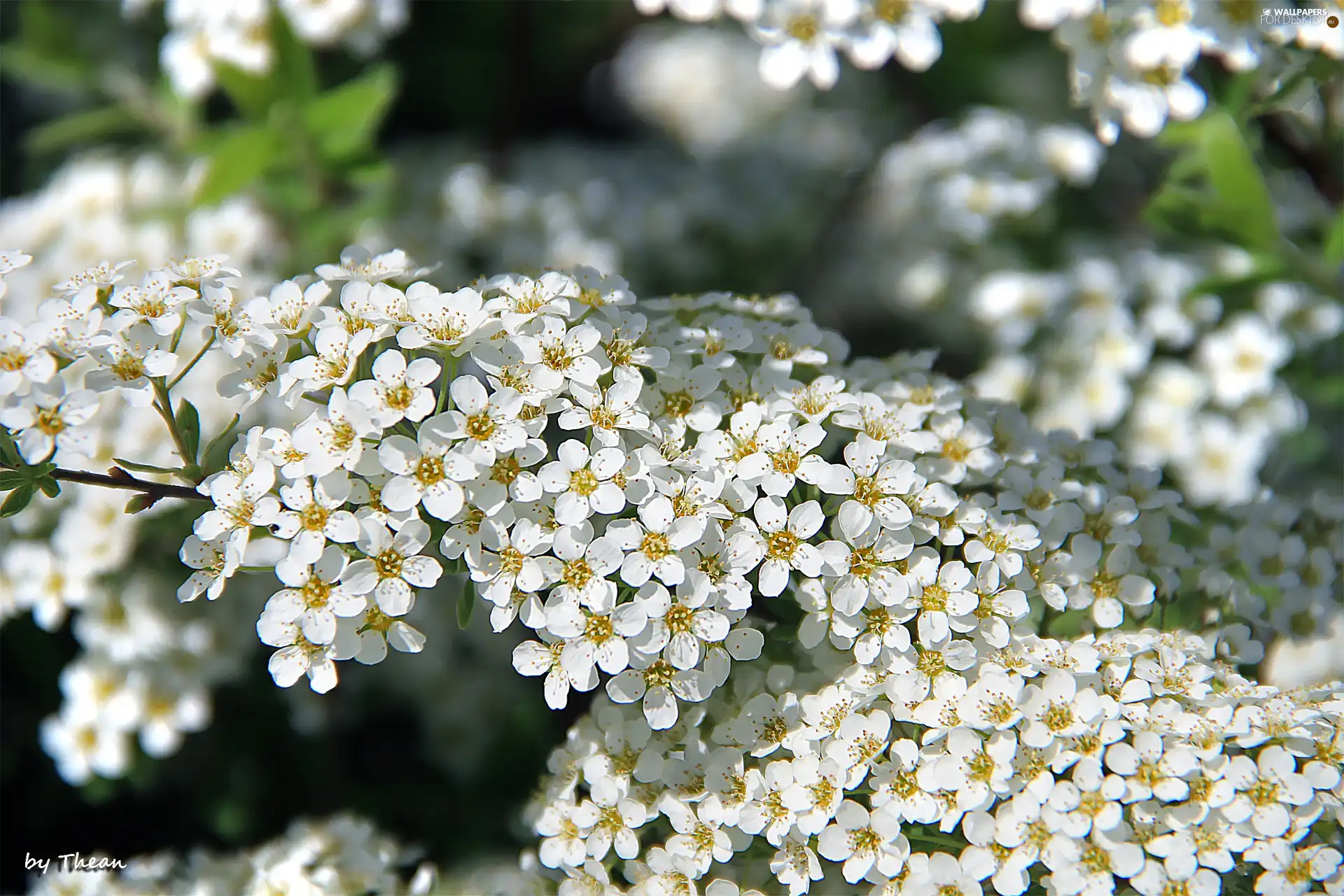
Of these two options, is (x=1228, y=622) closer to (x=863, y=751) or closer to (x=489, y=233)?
(x=863, y=751)

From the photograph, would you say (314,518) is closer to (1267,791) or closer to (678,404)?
(678,404)

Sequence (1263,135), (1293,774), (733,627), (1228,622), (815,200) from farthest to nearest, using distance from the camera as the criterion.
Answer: (815,200) < (1263,135) < (1228,622) < (733,627) < (1293,774)

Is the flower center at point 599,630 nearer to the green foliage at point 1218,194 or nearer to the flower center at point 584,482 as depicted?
the flower center at point 584,482

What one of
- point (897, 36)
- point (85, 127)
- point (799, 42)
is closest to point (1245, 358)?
point (897, 36)

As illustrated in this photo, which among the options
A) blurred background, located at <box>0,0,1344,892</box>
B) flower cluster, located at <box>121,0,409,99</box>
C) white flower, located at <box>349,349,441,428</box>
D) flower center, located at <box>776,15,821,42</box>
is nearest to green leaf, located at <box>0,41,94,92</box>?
blurred background, located at <box>0,0,1344,892</box>

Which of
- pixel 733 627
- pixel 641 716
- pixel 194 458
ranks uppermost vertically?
pixel 194 458

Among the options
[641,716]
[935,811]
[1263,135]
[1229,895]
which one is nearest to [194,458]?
[641,716]

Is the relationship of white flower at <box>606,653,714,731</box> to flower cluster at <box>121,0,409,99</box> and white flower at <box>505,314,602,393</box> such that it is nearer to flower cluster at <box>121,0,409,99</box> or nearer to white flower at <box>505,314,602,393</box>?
white flower at <box>505,314,602,393</box>
